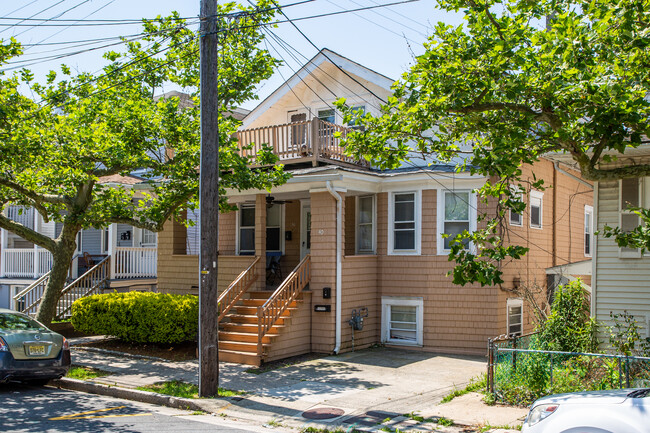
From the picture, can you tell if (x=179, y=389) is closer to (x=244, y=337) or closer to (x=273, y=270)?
(x=244, y=337)

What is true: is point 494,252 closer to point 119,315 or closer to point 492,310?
point 492,310

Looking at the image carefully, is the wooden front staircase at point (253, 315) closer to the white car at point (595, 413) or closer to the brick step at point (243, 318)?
the brick step at point (243, 318)

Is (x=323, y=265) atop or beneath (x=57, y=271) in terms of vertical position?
atop

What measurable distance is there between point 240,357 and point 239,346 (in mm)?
363

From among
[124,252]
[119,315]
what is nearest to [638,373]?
[119,315]

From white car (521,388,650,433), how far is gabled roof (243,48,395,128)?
1195 centimetres

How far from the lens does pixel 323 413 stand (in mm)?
9664

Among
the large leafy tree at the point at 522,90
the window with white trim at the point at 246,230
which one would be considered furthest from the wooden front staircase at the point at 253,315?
the large leafy tree at the point at 522,90

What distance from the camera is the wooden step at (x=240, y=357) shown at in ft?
44.7

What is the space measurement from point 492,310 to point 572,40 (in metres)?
8.64

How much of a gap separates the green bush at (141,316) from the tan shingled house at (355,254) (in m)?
0.86

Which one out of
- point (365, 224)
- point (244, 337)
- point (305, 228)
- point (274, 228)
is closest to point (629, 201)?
point (365, 224)

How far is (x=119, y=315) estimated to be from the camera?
15367 mm

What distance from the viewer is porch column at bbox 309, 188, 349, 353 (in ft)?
50.3
